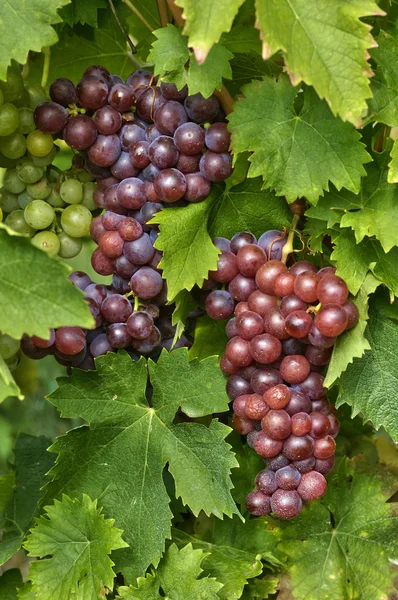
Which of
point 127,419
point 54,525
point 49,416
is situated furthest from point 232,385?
point 49,416

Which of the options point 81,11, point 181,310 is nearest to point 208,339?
point 181,310

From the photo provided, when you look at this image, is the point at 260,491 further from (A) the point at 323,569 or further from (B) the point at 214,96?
(B) the point at 214,96

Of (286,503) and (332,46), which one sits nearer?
(332,46)

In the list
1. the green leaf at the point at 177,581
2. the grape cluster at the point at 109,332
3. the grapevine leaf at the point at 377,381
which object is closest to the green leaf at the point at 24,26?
the grape cluster at the point at 109,332

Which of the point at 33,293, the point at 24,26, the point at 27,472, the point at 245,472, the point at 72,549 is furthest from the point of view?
the point at 27,472

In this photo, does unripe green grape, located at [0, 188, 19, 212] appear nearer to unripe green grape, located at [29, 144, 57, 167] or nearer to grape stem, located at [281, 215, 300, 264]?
unripe green grape, located at [29, 144, 57, 167]

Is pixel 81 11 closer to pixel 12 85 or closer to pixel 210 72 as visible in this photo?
pixel 12 85

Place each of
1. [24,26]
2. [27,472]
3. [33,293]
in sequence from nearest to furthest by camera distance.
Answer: [33,293]
[24,26]
[27,472]
